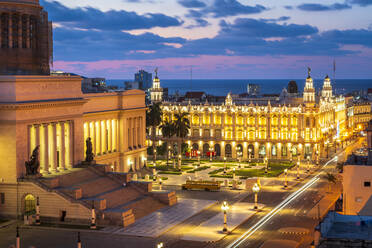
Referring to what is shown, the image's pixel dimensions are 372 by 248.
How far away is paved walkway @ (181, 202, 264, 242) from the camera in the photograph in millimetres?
63031

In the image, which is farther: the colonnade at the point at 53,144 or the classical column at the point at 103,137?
the classical column at the point at 103,137

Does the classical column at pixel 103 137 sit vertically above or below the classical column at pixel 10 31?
below

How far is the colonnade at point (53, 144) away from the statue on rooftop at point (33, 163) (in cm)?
239

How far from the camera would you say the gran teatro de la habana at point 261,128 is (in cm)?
13975

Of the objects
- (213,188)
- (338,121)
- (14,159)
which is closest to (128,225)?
(14,159)

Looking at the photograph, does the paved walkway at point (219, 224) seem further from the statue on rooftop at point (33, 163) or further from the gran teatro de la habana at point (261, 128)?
the gran teatro de la habana at point (261, 128)

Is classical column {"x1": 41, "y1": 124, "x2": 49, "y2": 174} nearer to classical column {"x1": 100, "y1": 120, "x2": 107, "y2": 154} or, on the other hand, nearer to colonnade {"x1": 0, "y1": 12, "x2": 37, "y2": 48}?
colonnade {"x1": 0, "y1": 12, "x2": 37, "y2": 48}

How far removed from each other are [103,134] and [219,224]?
3857 centimetres

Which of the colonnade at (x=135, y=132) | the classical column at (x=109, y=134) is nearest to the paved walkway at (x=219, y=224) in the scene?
the classical column at (x=109, y=134)

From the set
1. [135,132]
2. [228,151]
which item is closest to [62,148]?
[135,132]

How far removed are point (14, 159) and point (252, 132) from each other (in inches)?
3124

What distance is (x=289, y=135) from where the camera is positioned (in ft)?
461

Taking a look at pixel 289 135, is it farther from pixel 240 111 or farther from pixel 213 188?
pixel 213 188

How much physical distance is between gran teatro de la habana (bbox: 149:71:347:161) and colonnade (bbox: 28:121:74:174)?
55.5m
